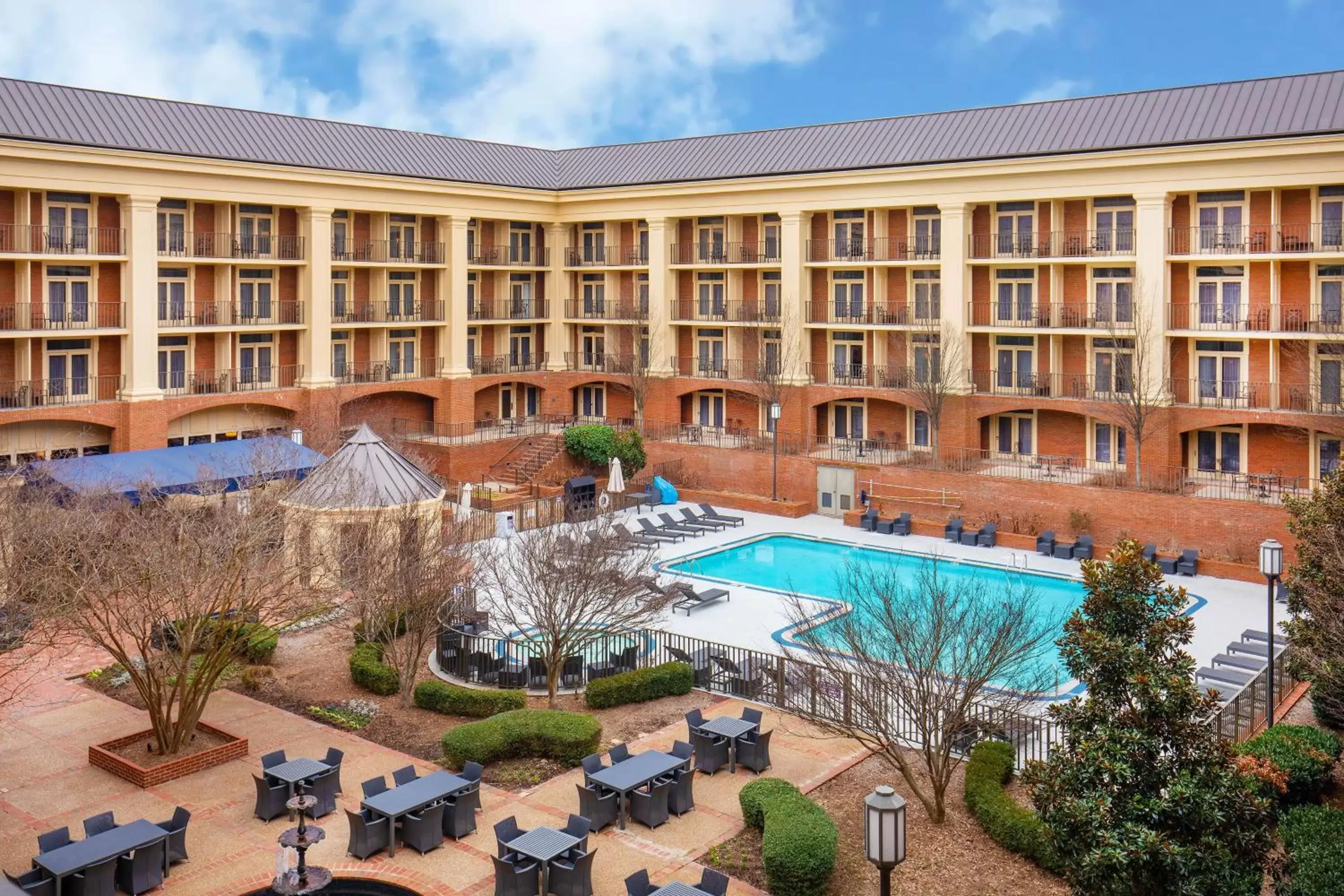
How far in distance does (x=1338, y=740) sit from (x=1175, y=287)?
2370cm

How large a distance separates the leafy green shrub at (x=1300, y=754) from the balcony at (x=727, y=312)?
30150 mm

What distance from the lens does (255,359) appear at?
1695 inches

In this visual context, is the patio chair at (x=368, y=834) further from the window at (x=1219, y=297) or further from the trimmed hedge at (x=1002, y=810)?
the window at (x=1219, y=297)

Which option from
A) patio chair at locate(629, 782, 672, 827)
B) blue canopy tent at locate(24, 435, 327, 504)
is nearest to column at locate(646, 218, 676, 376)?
blue canopy tent at locate(24, 435, 327, 504)

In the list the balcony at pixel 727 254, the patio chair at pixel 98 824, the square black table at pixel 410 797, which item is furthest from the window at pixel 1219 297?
the patio chair at pixel 98 824

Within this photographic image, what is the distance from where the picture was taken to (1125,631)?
12922mm

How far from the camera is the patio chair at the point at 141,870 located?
49.1ft

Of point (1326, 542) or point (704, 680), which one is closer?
point (1326, 542)

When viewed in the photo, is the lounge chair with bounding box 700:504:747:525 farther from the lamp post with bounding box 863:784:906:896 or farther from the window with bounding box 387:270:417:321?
the lamp post with bounding box 863:784:906:896

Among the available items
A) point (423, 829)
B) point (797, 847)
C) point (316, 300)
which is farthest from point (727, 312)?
point (797, 847)

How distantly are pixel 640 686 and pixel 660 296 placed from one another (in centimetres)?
2924

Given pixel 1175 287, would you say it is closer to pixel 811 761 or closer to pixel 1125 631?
pixel 811 761

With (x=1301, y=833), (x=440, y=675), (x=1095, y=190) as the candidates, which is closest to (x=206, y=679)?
(x=440, y=675)

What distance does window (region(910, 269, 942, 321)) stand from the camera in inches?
1724
